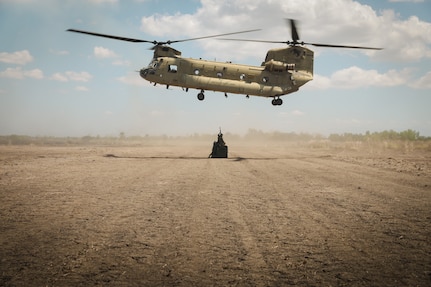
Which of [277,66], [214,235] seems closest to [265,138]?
[277,66]

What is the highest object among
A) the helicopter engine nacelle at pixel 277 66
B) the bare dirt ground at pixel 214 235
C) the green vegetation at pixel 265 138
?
the helicopter engine nacelle at pixel 277 66

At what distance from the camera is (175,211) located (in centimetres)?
732

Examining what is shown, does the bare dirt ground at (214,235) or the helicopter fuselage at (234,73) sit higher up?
the helicopter fuselage at (234,73)

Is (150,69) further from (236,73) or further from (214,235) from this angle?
(214,235)

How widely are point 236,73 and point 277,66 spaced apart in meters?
2.77

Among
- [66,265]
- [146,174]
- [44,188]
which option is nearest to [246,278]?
[66,265]

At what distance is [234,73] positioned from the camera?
64.0 feet

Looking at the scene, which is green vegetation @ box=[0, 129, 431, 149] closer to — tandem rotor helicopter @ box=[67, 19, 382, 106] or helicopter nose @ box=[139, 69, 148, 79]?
tandem rotor helicopter @ box=[67, 19, 382, 106]

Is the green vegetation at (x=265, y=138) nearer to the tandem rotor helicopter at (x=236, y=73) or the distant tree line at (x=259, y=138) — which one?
the distant tree line at (x=259, y=138)

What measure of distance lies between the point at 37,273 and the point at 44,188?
6969 millimetres

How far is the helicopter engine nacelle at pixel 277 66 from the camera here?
19717mm

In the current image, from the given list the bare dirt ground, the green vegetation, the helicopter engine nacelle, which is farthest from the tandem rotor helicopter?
the green vegetation

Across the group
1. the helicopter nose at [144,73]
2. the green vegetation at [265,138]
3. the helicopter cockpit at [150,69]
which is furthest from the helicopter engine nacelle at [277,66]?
the green vegetation at [265,138]

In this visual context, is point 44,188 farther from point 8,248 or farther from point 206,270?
point 206,270
